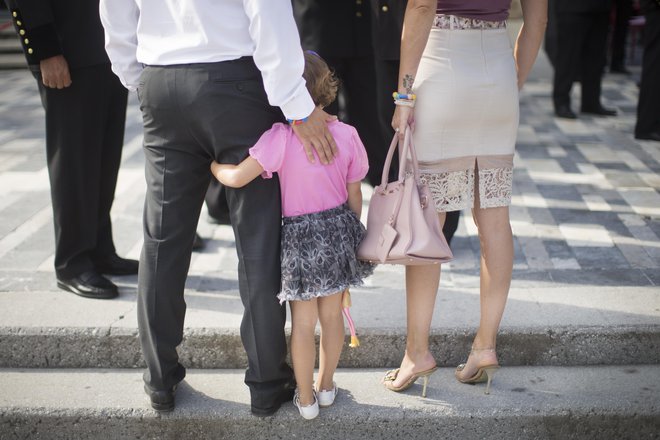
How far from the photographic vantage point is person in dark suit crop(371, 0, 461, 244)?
362 cm

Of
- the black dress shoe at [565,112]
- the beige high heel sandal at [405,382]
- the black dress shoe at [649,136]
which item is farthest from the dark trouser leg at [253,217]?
the black dress shoe at [565,112]

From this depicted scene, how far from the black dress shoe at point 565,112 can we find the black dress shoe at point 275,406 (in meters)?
4.99

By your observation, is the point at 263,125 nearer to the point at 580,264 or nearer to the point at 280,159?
the point at 280,159

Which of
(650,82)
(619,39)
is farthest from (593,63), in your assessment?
(619,39)

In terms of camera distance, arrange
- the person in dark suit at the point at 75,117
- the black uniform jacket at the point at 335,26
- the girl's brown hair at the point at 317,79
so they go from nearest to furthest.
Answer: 1. the girl's brown hair at the point at 317,79
2. the person in dark suit at the point at 75,117
3. the black uniform jacket at the point at 335,26

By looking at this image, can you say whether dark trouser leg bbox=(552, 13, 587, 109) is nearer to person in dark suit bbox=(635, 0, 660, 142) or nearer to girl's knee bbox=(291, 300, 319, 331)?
person in dark suit bbox=(635, 0, 660, 142)

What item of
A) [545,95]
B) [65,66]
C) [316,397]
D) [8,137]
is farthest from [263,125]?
[545,95]

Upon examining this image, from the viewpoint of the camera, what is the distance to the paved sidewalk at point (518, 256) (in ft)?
10.8

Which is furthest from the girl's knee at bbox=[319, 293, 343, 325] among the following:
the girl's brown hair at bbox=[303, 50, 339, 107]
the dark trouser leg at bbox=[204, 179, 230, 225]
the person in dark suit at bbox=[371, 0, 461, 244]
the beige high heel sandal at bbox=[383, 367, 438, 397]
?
the dark trouser leg at bbox=[204, 179, 230, 225]

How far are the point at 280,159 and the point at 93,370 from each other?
1350mm

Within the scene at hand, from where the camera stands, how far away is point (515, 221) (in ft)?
14.6

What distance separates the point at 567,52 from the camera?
712cm

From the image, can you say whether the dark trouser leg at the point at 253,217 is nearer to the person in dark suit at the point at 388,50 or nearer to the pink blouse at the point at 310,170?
the pink blouse at the point at 310,170

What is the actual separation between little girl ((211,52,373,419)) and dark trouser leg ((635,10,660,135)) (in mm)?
4213
